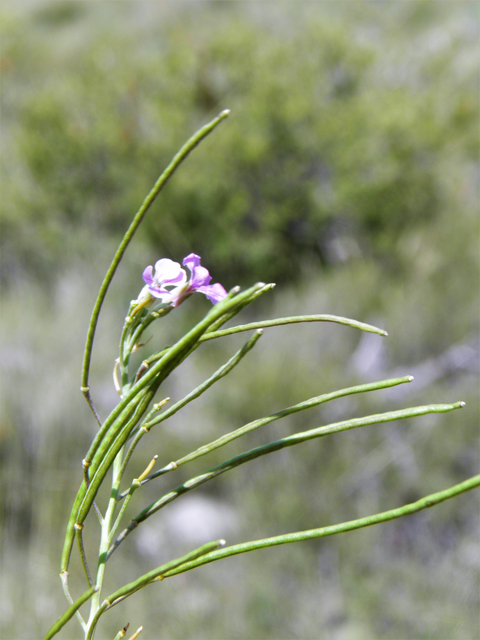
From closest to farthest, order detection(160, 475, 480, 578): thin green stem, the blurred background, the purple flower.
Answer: detection(160, 475, 480, 578): thin green stem → the purple flower → the blurred background

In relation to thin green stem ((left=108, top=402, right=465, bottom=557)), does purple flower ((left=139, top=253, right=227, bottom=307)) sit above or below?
above

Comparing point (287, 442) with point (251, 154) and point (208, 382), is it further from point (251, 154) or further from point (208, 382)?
point (251, 154)

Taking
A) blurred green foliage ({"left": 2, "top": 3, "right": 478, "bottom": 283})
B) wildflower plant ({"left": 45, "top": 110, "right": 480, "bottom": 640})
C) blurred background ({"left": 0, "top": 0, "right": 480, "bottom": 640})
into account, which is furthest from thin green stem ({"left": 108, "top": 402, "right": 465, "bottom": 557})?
blurred green foliage ({"left": 2, "top": 3, "right": 478, "bottom": 283})

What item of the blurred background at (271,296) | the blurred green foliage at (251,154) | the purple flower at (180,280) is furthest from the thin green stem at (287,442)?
the blurred green foliage at (251,154)

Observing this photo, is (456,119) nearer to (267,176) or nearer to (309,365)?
(267,176)

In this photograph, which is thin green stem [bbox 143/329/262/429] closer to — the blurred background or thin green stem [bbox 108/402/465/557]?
thin green stem [bbox 108/402/465/557]

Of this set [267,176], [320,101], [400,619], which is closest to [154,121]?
[267,176]

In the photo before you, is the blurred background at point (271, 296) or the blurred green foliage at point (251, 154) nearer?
the blurred background at point (271, 296)

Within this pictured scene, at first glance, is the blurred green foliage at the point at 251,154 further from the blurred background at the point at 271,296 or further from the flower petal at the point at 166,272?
the flower petal at the point at 166,272

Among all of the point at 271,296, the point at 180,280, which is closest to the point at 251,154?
the point at 271,296
